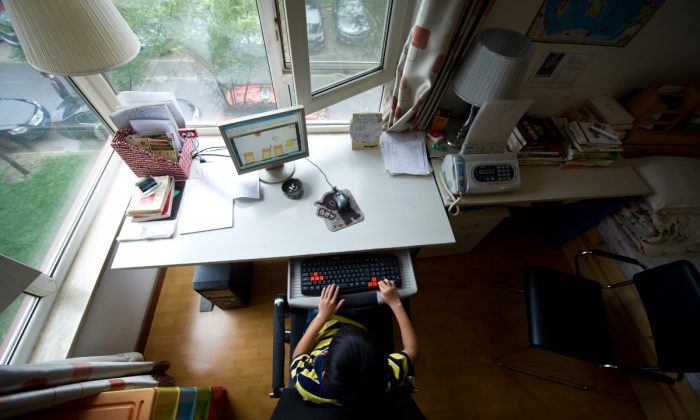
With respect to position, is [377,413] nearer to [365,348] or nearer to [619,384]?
[365,348]

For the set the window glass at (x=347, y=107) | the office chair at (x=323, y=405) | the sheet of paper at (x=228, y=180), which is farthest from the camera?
the window glass at (x=347, y=107)

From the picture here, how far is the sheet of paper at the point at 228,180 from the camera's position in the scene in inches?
52.6

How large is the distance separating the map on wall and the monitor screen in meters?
1.14

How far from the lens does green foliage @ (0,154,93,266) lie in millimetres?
1098

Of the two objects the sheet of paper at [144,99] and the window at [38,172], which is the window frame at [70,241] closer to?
the window at [38,172]

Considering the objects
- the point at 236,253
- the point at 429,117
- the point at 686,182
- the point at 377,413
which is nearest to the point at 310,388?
the point at 377,413

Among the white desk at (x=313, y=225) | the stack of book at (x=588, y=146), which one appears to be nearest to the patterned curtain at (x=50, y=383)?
the white desk at (x=313, y=225)

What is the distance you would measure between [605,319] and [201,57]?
236 centimetres

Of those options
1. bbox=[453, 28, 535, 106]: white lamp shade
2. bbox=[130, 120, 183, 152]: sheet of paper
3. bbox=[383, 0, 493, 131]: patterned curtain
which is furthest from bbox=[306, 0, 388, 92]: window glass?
bbox=[130, 120, 183, 152]: sheet of paper

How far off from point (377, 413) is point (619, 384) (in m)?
1.62

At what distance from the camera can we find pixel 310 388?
917 millimetres

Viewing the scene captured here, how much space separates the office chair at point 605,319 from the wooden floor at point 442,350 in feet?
0.40

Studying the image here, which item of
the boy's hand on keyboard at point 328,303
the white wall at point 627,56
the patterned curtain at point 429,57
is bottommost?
the boy's hand on keyboard at point 328,303

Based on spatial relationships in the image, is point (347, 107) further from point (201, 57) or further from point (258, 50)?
point (201, 57)
